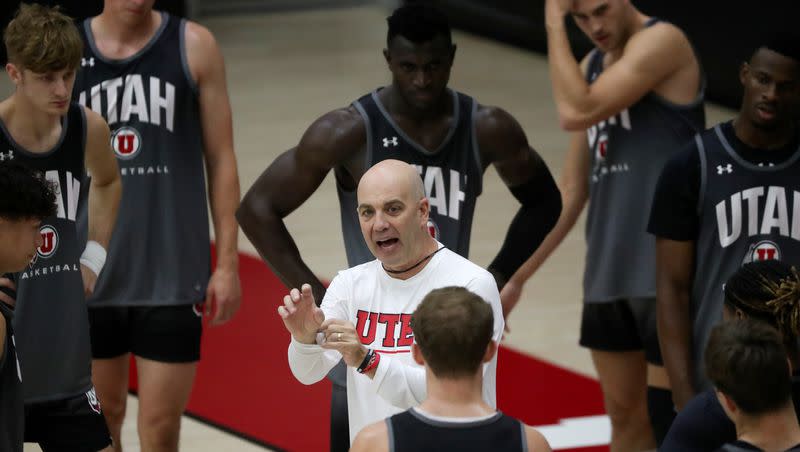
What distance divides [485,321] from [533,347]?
450cm

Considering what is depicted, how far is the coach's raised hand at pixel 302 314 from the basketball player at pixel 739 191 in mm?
1594

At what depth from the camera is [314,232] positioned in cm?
973

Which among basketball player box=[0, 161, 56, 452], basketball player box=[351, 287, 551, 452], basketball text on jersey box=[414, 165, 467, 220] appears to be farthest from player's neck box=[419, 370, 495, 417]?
basketball text on jersey box=[414, 165, 467, 220]

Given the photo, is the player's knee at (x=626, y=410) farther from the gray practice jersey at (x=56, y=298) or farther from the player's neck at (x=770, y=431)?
the player's neck at (x=770, y=431)

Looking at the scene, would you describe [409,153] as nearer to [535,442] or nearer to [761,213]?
[761,213]

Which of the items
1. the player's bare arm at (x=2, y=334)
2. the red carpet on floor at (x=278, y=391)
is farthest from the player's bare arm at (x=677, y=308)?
the player's bare arm at (x=2, y=334)

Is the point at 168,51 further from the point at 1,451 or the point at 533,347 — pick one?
the point at 533,347

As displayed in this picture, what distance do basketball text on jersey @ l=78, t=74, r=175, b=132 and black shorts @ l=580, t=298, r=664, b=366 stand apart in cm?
179

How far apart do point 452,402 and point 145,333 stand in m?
2.45

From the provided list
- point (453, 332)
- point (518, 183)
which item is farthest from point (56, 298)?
point (453, 332)

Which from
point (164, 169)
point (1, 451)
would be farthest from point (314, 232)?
point (1, 451)

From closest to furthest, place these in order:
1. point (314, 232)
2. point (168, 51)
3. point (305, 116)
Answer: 1. point (168, 51)
2. point (314, 232)
3. point (305, 116)

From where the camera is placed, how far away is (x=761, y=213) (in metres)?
5.00

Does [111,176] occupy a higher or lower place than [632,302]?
higher
